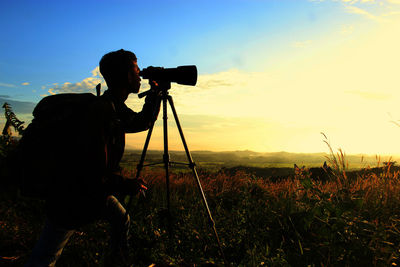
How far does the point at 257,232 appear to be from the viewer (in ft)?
15.9

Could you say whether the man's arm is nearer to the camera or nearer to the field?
the camera

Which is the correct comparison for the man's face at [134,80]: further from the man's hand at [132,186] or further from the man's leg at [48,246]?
the man's leg at [48,246]

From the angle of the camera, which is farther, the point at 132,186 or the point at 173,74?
the point at 173,74

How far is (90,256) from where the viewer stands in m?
4.12

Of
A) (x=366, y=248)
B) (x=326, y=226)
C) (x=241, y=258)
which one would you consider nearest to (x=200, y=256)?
(x=241, y=258)

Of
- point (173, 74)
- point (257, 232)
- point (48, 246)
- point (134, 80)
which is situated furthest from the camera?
point (257, 232)

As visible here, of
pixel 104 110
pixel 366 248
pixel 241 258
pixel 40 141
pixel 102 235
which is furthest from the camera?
pixel 102 235

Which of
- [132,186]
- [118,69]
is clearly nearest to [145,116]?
[118,69]

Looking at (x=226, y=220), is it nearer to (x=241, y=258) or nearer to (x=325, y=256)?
(x=241, y=258)

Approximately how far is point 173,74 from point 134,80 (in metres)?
0.67


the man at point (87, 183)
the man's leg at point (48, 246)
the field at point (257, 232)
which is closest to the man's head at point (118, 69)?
the man at point (87, 183)

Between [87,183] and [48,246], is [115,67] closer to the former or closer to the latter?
[87,183]

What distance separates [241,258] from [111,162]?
8.77 feet

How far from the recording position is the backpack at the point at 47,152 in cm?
225
